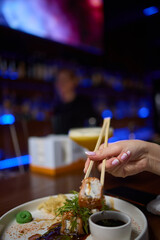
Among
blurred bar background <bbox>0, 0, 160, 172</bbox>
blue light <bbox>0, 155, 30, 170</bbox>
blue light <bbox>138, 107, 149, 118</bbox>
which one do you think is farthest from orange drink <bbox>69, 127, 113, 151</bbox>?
blue light <bbox>138, 107, 149, 118</bbox>

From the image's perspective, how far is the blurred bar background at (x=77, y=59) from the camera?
2947mm

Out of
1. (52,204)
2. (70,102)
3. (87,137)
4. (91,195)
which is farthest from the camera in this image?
(70,102)

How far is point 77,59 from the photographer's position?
4.02 metres

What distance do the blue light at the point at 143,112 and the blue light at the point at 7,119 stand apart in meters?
3.43

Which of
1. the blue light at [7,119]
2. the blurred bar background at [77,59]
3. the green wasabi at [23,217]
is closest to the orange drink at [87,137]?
the green wasabi at [23,217]

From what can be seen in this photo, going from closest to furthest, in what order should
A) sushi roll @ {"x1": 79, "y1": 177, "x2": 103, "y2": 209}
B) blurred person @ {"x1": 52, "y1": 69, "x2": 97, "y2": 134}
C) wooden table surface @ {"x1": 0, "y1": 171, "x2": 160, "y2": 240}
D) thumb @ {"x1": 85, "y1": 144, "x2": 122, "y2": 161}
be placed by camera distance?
sushi roll @ {"x1": 79, "y1": 177, "x2": 103, "y2": 209} < thumb @ {"x1": 85, "y1": 144, "x2": 122, "y2": 161} < wooden table surface @ {"x1": 0, "y1": 171, "x2": 160, "y2": 240} < blurred person @ {"x1": 52, "y1": 69, "x2": 97, "y2": 134}

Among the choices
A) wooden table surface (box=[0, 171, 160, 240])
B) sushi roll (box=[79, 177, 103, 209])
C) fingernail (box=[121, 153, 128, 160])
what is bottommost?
wooden table surface (box=[0, 171, 160, 240])

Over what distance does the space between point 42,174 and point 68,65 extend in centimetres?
280

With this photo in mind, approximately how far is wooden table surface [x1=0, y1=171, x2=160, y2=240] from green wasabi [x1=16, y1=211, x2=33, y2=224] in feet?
0.39

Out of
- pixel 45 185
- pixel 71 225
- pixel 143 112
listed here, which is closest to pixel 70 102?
pixel 45 185

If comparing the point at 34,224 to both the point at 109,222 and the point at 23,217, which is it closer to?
the point at 23,217

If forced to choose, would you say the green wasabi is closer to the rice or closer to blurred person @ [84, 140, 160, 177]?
the rice

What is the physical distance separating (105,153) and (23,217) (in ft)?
1.16

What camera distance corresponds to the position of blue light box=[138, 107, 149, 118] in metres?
5.46
